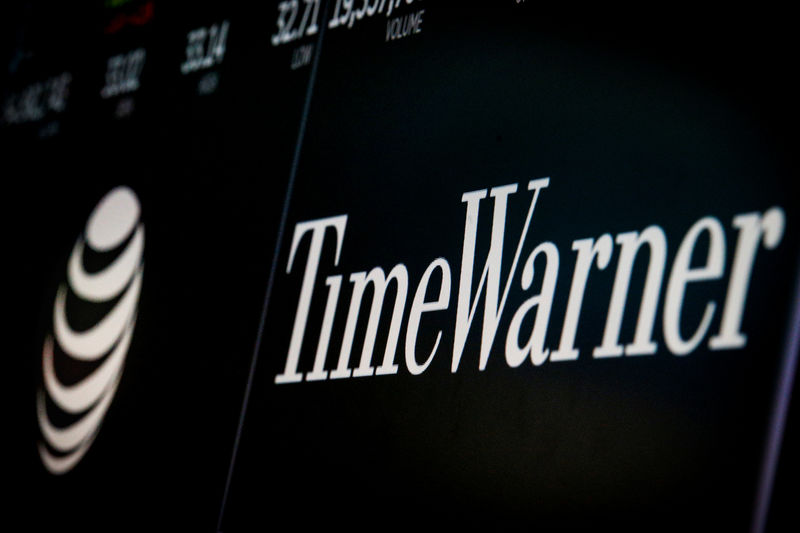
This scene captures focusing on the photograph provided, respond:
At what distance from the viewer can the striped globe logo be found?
6.01 ft

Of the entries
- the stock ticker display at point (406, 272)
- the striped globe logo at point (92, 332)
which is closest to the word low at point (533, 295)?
the stock ticker display at point (406, 272)

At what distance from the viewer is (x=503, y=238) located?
1.35 meters

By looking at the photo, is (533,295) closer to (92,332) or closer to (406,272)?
(406,272)

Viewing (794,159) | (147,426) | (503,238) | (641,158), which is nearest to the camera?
(794,159)

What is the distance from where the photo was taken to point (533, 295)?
4.25 ft

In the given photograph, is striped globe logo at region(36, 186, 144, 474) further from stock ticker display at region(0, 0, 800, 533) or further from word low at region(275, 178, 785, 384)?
word low at region(275, 178, 785, 384)

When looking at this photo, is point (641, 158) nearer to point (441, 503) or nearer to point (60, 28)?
point (441, 503)

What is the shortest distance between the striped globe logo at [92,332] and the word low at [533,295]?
16.0 inches

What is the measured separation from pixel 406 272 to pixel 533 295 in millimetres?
217

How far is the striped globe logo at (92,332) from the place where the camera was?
6.01 feet

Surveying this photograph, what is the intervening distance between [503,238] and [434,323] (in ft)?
0.48

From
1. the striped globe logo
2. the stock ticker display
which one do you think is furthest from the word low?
the striped globe logo

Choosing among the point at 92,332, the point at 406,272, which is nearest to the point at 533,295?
the point at 406,272

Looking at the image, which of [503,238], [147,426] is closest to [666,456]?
[503,238]
